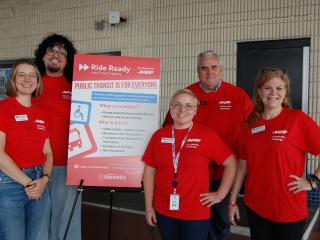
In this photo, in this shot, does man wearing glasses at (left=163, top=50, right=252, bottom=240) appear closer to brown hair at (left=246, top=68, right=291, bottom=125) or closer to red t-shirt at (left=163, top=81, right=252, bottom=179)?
red t-shirt at (left=163, top=81, right=252, bottom=179)

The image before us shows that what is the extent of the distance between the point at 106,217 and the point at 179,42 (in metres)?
2.60

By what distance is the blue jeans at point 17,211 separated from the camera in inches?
78.3

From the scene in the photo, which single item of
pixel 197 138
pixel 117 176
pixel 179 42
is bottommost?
pixel 117 176

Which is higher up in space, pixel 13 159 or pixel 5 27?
pixel 5 27

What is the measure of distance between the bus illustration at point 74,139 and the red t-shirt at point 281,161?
1.16 m

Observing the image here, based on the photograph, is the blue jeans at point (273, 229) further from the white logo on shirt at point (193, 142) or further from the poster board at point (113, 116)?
the poster board at point (113, 116)

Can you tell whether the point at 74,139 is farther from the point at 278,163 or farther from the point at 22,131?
the point at 278,163

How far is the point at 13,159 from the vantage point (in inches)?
80.4

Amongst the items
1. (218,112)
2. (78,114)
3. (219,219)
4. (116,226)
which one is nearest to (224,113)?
(218,112)

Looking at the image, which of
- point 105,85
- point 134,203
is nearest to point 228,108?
point 105,85

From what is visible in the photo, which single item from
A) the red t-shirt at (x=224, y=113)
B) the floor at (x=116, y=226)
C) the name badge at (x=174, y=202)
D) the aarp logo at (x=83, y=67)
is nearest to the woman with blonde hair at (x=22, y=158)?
the aarp logo at (x=83, y=67)

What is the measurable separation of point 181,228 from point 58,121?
114 cm

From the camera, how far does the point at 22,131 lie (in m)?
2.06

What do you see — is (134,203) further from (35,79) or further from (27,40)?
(27,40)
